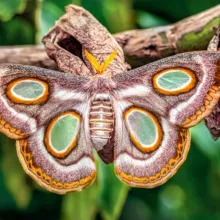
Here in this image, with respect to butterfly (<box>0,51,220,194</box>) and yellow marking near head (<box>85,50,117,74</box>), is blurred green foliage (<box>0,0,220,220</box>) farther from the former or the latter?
butterfly (<box>0,51,220,194</box>)

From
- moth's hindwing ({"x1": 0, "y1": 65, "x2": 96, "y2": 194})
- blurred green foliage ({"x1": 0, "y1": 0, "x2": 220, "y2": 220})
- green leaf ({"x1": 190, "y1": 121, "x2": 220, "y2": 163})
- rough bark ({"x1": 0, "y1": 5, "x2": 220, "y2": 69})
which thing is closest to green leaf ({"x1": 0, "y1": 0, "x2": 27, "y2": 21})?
blurred green foliage ({"x1": 0, "y1": 0, "x2": 220, "y2": 220})

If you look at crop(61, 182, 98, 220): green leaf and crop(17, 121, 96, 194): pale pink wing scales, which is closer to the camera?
crop(17, 121, 96, 194): pale pink wing scales

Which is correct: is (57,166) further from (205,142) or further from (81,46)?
(205,142)

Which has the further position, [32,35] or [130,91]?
[32,35]

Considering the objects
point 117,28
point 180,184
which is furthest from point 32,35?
point 180,184

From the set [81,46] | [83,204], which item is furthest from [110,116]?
[83,204]

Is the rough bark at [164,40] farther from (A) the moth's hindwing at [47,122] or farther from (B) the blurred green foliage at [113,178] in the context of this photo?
(A) the moth's hindwing at [47,122]

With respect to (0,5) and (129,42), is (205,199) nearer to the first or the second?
(129,42)
